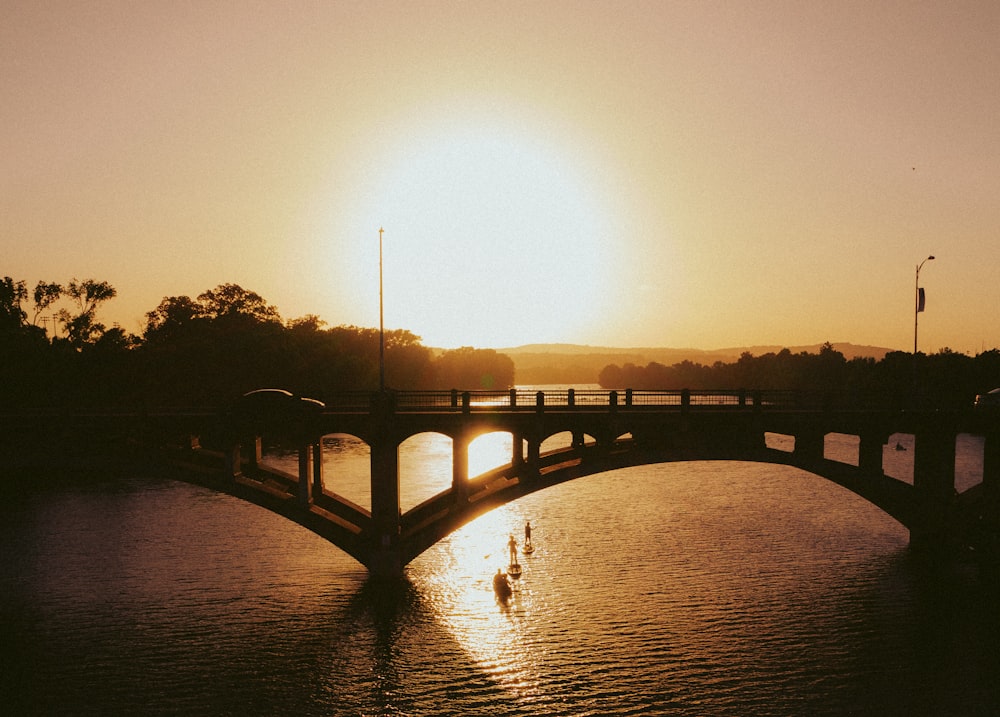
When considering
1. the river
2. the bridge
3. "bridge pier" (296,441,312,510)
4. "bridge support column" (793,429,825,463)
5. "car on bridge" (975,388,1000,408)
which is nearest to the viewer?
the river

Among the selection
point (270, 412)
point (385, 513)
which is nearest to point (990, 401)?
point (385, 513)

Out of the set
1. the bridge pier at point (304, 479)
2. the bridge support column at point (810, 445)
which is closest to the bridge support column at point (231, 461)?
the bridge pier at point (304, 479)

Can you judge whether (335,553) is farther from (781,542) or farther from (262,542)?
(781,542)

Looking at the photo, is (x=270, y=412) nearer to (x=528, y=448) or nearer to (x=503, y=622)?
(x=528, y=448)

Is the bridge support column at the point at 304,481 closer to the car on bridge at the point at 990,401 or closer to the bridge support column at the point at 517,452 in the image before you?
the bridge support column at the point at 517,452

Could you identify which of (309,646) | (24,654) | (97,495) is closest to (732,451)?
(309,646)

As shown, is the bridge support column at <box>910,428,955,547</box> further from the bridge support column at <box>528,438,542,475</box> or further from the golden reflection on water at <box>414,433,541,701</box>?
the golden reflection on water at <box>414,433,541,701</box>

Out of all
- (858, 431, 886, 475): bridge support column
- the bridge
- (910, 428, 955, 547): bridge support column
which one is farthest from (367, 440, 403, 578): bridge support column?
(910, 428, 955, 547): bridge support column
